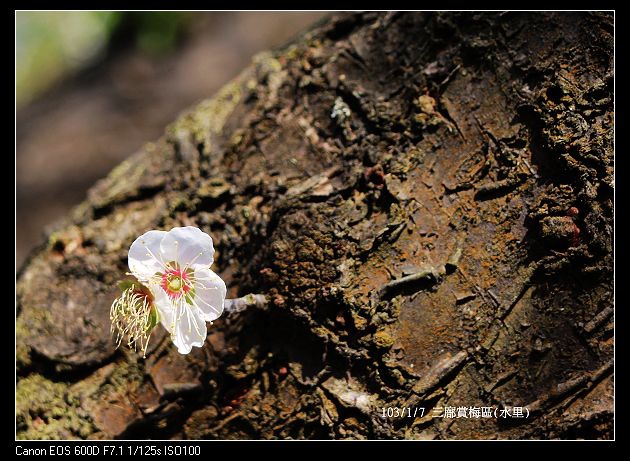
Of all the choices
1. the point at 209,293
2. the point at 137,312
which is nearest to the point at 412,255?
the point at 209,293

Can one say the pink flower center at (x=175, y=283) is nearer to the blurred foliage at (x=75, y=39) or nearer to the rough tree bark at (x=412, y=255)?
the rough tree bark at (x=412, y=255)

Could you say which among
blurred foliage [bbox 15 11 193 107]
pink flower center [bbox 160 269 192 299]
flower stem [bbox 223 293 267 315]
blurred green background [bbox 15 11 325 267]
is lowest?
flower stem [bbox 223 293 267 315]

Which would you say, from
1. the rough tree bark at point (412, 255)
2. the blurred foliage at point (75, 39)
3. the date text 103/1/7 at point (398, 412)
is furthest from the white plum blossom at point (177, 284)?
the blurred foliage at point (75, 39)

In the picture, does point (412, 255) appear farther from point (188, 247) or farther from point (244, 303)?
point (188, 247)

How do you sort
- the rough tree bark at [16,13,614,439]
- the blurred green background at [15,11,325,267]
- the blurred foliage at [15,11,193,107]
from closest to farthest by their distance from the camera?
the rough tree bark at [16,13,614,439] < the blurred green background at [15,11,325,267] < the blurred foliage at [15,11,193,107]

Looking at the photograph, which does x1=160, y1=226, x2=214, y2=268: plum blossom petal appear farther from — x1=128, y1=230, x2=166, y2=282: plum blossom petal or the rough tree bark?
the rough tree bark

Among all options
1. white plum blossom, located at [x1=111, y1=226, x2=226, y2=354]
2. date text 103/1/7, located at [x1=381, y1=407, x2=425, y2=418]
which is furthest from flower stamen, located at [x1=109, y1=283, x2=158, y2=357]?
date text 103/1/7, located at [x1=381, y1=407, x2=425, y2=418]
